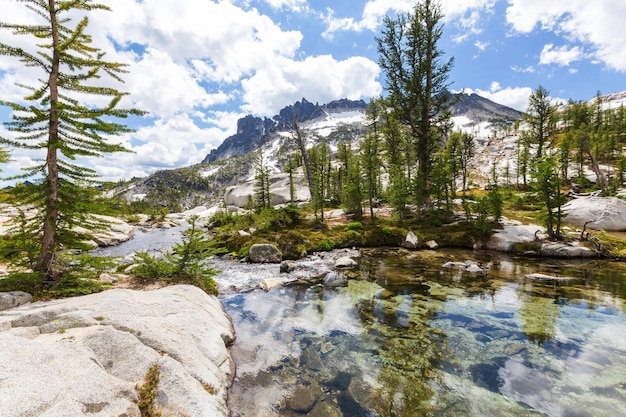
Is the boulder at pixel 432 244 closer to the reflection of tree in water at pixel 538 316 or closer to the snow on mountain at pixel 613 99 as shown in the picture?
the reflection of tree in water at pixel 538 316

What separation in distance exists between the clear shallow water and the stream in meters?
0.04

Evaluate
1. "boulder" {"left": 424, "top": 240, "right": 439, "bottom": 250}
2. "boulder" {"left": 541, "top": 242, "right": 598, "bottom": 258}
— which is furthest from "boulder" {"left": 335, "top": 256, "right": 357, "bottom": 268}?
"boulder" {"left": 541, "top": 242, "right": 598, "bottom": 258}

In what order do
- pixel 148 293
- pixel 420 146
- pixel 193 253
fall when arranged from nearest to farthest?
pixel 148 293
pixel 193 253
pixel 420 146

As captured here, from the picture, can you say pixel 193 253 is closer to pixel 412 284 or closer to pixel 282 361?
pixel 282 361

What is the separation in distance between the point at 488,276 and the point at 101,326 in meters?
18.0

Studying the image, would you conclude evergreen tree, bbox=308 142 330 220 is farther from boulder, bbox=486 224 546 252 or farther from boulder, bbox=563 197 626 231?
boulder, bbox=563 197 626 231

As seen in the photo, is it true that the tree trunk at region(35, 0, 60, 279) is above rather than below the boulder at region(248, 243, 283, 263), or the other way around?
above

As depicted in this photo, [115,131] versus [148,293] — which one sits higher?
[115,131]

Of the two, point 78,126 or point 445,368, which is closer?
point 445,368

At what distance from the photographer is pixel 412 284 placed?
14.8 m

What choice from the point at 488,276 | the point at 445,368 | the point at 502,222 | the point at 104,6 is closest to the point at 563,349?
the point at 445,368

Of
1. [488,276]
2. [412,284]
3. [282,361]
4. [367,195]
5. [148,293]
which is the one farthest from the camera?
[367,195]

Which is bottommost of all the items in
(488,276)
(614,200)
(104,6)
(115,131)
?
(488,276)

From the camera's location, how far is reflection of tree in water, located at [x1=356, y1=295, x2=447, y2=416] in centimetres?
629
